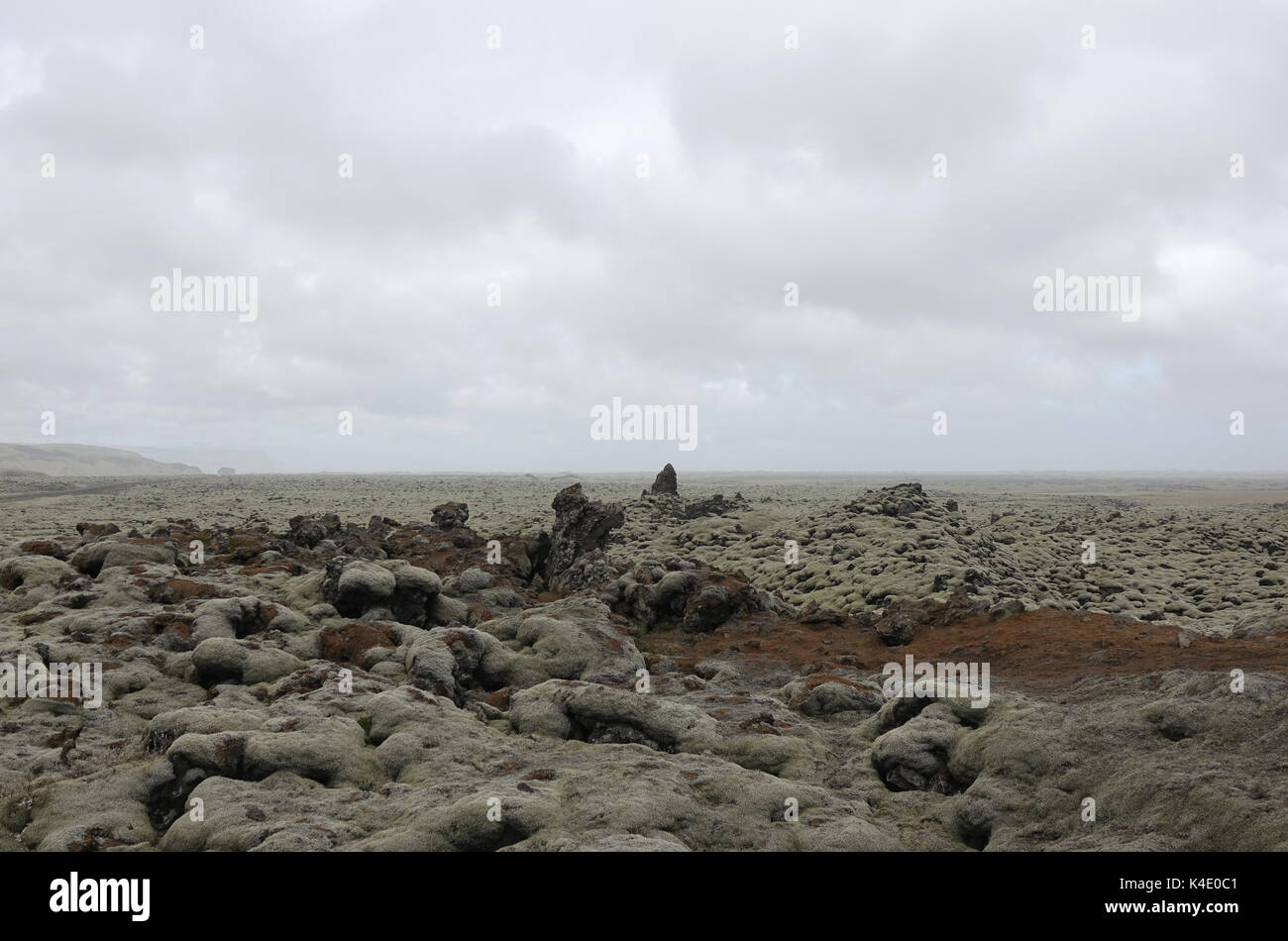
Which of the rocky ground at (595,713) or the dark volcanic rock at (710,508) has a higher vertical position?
the dark volcanic rock at (710,508)

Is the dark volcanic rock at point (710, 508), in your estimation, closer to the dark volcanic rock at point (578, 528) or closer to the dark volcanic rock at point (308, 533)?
the dark volcanic rock at point (578, 528)

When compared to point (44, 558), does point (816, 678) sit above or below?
below

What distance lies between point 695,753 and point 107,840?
12263 mm

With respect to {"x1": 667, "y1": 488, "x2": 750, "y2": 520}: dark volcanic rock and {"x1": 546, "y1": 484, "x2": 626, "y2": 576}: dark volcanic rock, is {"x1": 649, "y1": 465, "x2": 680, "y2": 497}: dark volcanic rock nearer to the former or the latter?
{"x1": 667, "y1": 488, "x2": 750, "y2": 520}: dark volcanic rock

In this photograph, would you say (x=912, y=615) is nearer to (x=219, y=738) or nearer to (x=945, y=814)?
(x=945, y=814)

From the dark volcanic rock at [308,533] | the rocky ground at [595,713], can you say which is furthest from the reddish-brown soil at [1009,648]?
the dark volcanic rock at [308,533]

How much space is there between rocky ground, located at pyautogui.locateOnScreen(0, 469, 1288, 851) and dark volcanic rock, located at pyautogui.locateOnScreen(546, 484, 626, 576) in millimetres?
5970

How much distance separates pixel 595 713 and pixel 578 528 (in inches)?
1280

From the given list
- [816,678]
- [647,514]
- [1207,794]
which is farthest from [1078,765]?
[647,514]

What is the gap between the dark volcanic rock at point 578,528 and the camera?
5159cm

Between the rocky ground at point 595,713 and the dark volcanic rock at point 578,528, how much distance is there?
597 cm

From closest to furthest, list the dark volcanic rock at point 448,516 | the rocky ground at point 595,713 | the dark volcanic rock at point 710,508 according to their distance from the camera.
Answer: the rocky ground at point 595,713
the dark volcanic rock at point 448,516
the dark volcanic rock at point 710,508

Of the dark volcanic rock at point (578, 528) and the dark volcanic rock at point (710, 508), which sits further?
the dark volcanic rock at point (710, 508)
